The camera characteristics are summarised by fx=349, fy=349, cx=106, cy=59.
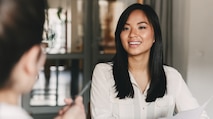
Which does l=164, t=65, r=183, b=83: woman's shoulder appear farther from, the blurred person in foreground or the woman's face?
the blurred person in foreground

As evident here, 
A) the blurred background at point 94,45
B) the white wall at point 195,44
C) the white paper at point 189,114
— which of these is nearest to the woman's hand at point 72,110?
the white paper at point 189,114

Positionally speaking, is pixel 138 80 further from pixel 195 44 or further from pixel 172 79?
pixel 195 44

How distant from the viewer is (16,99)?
1.73ft

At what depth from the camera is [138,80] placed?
1595 millimetres

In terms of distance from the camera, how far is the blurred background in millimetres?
2775

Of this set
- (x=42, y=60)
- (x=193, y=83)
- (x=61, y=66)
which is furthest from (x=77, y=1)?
(x=42, y=60)

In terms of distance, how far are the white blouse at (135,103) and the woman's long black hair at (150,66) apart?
2 cm

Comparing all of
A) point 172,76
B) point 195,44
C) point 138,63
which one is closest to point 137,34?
point 138,63

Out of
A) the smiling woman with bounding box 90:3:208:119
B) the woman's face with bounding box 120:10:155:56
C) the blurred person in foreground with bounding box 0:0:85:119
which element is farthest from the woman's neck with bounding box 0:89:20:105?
the woman's face with bounding box 120:10:155:56

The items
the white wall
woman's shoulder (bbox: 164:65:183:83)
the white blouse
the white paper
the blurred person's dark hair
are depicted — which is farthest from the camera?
the white wall

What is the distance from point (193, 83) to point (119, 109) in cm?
Answer: 149

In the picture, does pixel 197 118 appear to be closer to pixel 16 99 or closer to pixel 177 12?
pixel 16 99

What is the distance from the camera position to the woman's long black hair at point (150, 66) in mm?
1535

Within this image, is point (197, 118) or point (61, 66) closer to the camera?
point (197, 118)
